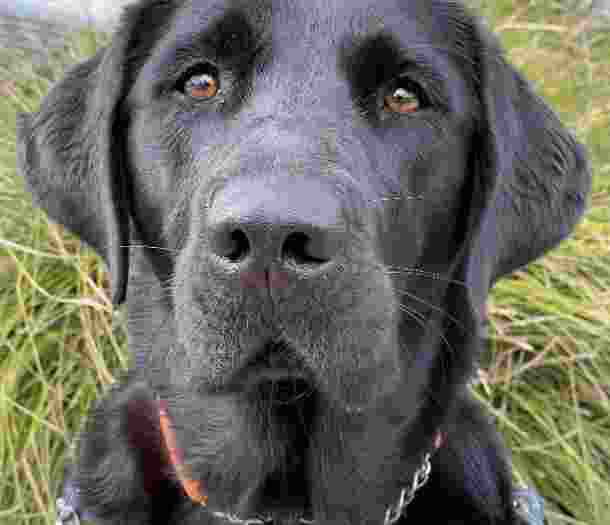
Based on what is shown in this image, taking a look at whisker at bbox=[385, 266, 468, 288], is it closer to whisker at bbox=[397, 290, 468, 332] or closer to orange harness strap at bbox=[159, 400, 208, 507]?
whisker at bbox=[397, 290, 468, 332]

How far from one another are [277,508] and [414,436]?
1.31ft

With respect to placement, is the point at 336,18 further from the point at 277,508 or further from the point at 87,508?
the point at 87,508

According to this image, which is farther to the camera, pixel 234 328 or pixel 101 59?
pixel 101 59

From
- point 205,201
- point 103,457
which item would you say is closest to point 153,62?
point 205,201

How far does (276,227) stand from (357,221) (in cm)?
25

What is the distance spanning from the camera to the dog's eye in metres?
1.90

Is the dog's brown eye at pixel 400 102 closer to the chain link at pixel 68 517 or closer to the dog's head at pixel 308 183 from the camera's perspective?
the dog's head at pixel 308 183

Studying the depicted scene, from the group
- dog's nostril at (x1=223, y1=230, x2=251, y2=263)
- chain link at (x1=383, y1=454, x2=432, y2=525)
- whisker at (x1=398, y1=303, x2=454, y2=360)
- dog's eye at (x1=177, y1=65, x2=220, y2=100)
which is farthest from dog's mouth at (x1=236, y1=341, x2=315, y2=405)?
dog's eye at (x1=177, y1=65, x2=220, y2=100)

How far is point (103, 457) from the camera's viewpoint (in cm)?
214

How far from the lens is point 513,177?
6.64 feet

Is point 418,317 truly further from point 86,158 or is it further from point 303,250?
point 86,158

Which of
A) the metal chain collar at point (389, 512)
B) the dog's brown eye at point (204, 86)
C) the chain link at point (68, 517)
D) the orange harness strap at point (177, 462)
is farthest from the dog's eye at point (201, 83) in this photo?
the chain link at point (68, 517)

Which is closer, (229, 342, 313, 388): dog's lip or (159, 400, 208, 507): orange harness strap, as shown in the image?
(229, 342, 313, 388): dog's lip

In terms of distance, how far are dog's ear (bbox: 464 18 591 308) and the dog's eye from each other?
0.67m
